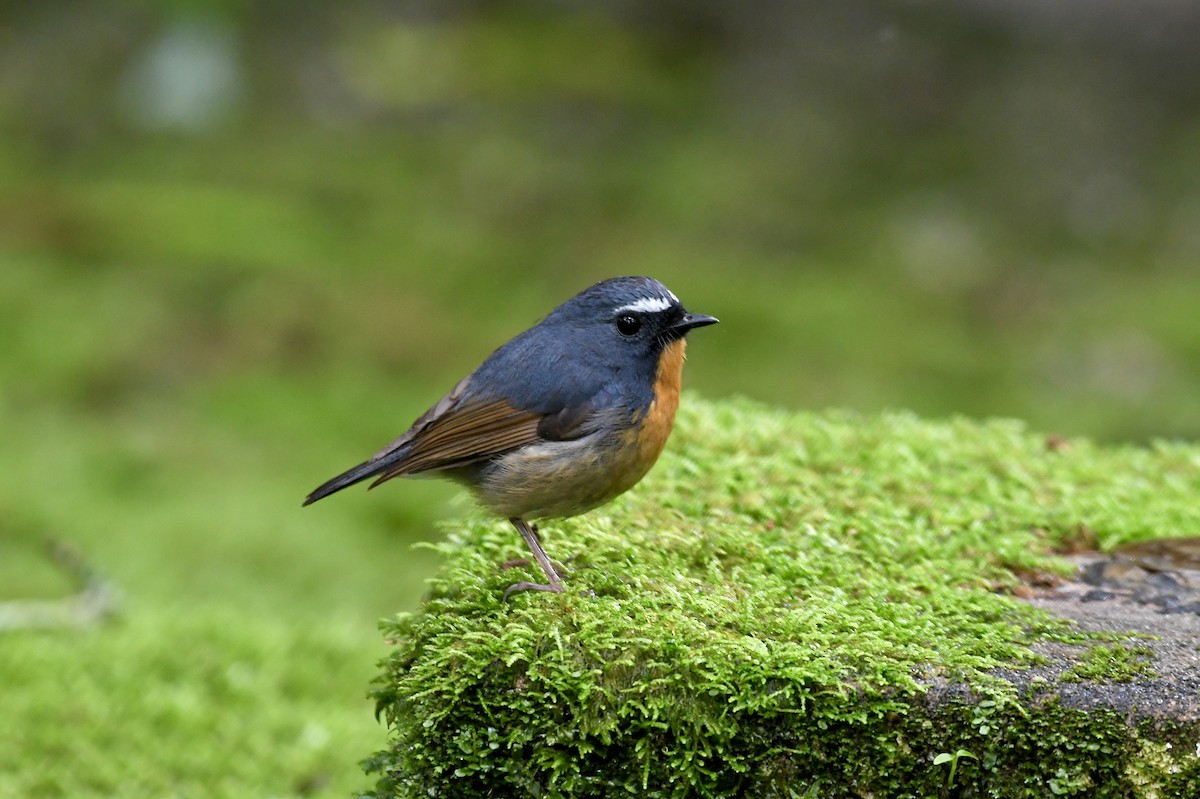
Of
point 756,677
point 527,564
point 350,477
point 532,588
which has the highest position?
point 350,477

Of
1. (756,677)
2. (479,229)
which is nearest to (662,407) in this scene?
(756,677)

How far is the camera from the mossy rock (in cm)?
298

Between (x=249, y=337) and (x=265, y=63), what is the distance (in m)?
3.67

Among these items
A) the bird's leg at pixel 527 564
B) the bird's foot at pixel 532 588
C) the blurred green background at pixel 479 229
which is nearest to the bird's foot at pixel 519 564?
the bird's leg at pixel 527 564

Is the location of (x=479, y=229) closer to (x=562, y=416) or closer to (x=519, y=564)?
(x=562, y=416)

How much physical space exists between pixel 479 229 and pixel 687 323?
708 cm

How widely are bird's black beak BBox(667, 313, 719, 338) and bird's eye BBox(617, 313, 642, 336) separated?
0.34 ft

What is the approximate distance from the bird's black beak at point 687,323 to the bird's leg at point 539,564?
0.75 m

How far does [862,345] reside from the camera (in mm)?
9703

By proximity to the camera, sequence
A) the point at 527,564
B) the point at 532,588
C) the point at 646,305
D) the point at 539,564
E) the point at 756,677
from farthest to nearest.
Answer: the point at 646,305 → the point at 527,564 → the point at 539,564 → the point at 532,588 → the point at 756,677

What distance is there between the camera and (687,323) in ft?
13.6

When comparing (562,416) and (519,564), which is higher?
(562,416)

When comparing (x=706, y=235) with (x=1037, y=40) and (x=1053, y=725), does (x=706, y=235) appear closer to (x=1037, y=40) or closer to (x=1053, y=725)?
(x=1037, y=40)

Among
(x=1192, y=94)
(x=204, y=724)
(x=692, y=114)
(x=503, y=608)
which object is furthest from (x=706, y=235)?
(x=503, y=608)
